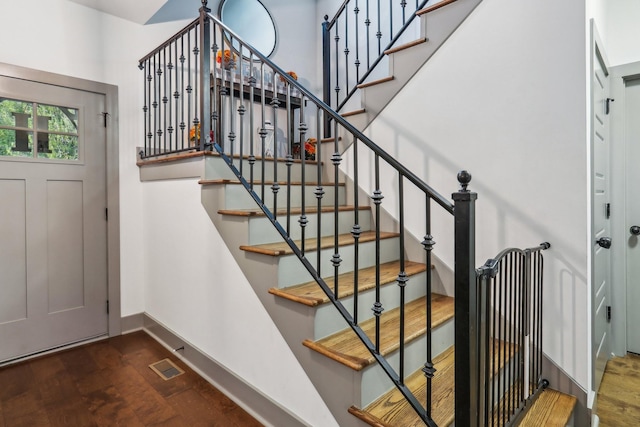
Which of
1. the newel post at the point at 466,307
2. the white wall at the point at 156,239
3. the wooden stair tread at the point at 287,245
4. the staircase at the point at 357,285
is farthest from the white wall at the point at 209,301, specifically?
the newel post at the point at 466,307

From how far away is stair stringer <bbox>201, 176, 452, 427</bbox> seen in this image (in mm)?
1447

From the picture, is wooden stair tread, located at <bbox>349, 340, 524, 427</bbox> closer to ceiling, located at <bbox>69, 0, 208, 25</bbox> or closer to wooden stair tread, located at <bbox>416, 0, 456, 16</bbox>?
wooden stair tread, located at <bbox>416, 0, 456, 16</bbox>

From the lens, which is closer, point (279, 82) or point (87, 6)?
point (87, 6)

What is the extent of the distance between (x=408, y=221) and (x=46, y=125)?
2842 mm

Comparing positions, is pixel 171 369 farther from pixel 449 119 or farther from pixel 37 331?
pixel 449 119

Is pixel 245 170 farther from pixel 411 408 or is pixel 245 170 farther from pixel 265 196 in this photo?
pixel 411 408

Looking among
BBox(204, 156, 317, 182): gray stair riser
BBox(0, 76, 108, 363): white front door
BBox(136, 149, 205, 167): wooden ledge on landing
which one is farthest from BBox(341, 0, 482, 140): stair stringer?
BBox(0, 76, 108, 363): white front door

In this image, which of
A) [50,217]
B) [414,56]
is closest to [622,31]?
[414,56]

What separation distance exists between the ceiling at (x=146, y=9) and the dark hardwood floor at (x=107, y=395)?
2.74 metres

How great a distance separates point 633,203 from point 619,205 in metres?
0.11

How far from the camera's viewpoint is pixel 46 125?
2.71m

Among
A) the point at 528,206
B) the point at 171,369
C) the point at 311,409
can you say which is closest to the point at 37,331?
the point at 171,369

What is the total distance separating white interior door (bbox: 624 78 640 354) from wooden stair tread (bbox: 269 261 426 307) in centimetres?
177

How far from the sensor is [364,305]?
1.79m
